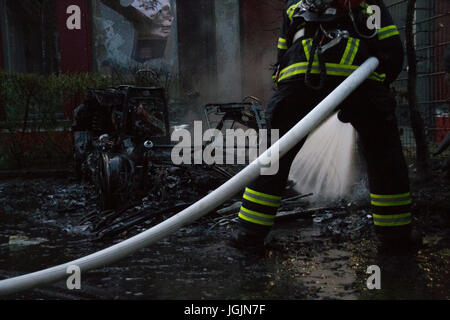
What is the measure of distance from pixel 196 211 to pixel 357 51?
1.42 m

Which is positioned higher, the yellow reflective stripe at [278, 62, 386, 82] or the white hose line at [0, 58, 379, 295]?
the yellow reflective stripe at [278, 62, 386, 82]

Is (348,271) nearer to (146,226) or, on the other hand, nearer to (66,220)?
(146,226)

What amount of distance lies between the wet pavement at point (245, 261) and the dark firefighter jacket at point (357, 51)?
1183 mm

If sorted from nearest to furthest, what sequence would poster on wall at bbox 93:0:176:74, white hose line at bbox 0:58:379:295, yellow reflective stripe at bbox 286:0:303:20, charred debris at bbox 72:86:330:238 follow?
white hose line at bbox 0:58:379:295 < yellow reflective stripe at bbox 286:0:303:20 < charred debris at bbox 72:86:330:238 < poster on wall at bbox 93:0:176:74

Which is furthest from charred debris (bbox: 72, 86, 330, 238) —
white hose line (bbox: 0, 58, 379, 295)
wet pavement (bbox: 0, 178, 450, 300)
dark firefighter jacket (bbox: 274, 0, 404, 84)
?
dark firefighter jacket (bbox: 274, 0, 404, 84)

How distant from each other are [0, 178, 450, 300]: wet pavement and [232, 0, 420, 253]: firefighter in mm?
282

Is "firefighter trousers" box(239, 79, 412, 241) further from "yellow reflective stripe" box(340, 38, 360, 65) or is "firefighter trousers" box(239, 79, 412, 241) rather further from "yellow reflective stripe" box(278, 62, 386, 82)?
"yellow reflective stripe" box(340, 38, 360, 65)

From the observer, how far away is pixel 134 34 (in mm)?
15250

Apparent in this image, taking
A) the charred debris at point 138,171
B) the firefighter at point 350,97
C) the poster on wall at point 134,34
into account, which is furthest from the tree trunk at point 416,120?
the poster on wall at point 134,34

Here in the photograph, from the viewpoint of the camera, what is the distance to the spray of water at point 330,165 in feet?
19.1

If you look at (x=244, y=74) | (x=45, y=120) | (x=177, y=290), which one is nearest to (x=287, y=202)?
(x=177, y=290)

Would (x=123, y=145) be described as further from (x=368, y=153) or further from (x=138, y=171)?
(x=368, y=153)

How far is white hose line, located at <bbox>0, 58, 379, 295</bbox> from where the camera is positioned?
2.62m

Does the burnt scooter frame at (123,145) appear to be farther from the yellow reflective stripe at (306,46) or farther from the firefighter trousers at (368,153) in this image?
the yellow reflective stripe at (306,46)
